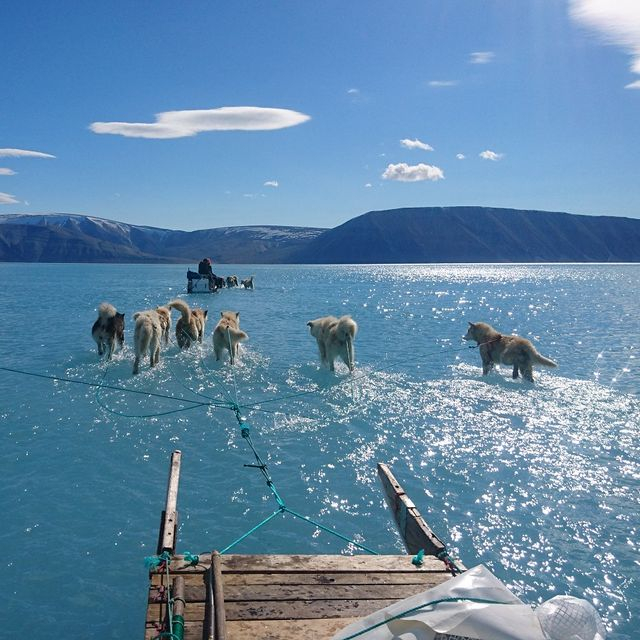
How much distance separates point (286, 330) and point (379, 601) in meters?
20.5

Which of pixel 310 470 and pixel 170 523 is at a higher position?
pixel 170 523

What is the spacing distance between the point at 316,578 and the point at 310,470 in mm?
3728

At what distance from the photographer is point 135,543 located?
604 cm

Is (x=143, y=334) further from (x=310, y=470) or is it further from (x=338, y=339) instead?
(x=310, y=470)

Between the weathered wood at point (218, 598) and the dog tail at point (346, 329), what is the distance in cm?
934

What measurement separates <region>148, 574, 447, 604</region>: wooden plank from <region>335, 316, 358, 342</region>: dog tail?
9.33 metres

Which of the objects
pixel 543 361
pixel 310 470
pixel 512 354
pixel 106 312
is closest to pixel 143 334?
pixel 106 312

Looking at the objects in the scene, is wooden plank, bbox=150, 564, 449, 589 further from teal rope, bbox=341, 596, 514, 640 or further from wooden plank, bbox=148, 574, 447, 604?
teal rope, bbox=341, 596, 514, 640

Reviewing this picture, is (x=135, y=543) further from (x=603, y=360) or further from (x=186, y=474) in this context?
(x=603, y=360)

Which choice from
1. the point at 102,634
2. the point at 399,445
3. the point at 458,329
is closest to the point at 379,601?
the point at 102,634

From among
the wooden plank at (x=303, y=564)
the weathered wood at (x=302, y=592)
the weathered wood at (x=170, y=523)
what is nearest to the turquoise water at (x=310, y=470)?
the weathered wood at (x=170, y=523)

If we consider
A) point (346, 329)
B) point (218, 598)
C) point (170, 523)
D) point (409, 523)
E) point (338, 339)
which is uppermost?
point (346, 329)

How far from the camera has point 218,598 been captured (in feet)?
12.4

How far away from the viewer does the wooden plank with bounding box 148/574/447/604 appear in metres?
4.08
